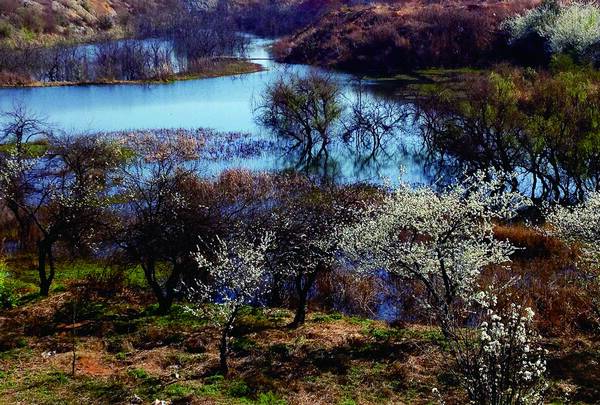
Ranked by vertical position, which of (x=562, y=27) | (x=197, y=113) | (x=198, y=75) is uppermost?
(x=562, y=27)

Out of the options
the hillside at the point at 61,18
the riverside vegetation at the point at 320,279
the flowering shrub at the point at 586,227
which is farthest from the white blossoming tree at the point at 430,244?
the hillside at the point at 61,18

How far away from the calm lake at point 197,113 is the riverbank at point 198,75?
1.66m

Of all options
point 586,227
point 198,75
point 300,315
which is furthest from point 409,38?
point 300,315

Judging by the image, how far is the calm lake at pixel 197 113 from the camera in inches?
1654

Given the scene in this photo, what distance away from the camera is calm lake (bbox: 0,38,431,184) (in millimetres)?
42000

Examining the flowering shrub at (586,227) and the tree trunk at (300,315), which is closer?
the flowering shrub at (586,227)

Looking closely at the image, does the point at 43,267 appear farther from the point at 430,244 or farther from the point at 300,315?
the point at 430,244

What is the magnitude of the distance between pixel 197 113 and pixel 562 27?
35453mm

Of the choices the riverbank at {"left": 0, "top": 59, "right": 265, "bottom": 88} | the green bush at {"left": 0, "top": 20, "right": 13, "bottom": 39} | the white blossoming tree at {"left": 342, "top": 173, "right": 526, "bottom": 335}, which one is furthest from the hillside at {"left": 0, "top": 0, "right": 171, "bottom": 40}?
the white blossoming tree at {"left": 342, "top": 173, "right": 526, "bottom": 335}

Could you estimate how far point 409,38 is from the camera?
8188 centimetres

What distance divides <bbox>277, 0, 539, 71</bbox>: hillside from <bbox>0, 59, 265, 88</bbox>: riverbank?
1024 centimetres

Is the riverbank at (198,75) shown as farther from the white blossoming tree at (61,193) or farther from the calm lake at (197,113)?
the white blossoming tree at (61,193)

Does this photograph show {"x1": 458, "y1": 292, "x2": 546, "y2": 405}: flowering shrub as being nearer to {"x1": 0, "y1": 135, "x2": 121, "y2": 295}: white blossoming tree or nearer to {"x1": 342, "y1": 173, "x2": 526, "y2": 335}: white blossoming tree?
{"x1": 342, "y1": 173, "x2": 526, "y2": 335}: white blossoming tree

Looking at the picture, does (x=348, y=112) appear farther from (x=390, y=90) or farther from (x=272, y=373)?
(x=272, y=373)
